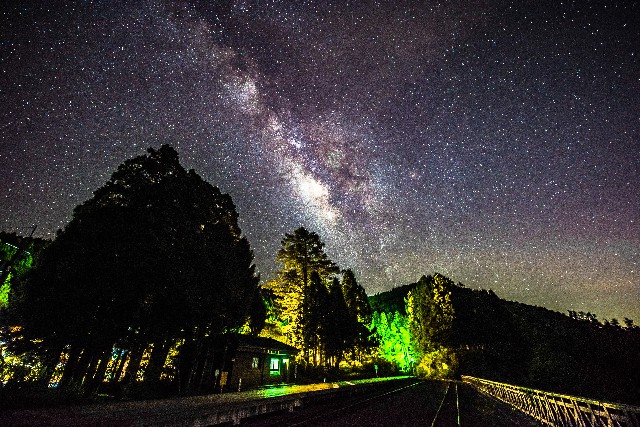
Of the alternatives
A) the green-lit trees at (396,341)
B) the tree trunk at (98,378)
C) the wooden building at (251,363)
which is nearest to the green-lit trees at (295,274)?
the wooden building at (251,363)

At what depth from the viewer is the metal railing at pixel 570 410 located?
7.23 m

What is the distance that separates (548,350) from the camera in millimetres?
28125

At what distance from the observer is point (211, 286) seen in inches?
718

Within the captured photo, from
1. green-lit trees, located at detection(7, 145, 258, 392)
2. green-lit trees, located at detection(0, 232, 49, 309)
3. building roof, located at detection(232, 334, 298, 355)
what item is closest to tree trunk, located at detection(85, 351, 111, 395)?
green-lit trees, located at detection(7, 145, 258, 392)

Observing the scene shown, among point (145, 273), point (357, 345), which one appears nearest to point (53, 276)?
point (145, 273)

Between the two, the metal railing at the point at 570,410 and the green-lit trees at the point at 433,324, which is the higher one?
the green-lit trees at the point at 433,324

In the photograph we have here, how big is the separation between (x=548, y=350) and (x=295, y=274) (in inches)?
1118

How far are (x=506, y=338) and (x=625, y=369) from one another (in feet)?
166

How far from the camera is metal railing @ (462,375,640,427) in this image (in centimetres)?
723

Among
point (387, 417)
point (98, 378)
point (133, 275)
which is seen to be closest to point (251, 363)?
point (98, 378)

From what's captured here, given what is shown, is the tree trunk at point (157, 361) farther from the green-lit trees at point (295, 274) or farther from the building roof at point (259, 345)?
the green-lit trees at point (295, 274)

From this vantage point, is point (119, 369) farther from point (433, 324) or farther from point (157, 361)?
point (433, 324)

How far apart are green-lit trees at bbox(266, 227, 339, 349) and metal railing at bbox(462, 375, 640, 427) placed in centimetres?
2402

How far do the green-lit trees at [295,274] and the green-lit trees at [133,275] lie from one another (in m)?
19.0
